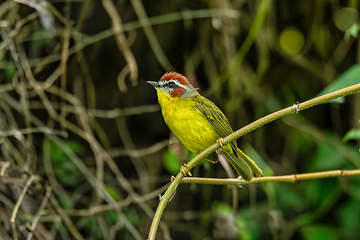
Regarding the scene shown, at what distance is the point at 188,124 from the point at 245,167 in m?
0.33

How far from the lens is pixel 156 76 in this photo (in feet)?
11.7

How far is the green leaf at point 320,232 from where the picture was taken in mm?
3260

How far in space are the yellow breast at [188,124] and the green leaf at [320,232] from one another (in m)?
1.43

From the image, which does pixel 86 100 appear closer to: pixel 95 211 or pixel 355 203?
pixel 95 211

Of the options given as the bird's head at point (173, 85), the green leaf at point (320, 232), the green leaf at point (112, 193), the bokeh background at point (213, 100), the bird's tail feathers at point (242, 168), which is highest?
the bokeh background at point (213, 100)

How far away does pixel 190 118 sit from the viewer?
7.13 ft

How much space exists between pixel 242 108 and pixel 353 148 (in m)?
0.78

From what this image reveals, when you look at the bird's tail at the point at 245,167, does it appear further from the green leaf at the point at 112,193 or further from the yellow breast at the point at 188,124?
the green leaf at the point at 112,193

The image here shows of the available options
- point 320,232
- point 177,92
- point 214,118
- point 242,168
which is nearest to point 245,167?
point 242,168

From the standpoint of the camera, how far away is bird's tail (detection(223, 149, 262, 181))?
1926mm

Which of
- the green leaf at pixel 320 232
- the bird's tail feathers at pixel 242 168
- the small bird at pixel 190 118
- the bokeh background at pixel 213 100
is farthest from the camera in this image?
the green leaf at pixel 320 232

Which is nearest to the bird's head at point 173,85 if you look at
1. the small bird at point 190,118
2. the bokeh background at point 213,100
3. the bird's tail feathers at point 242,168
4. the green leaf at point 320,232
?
the small bird at point 190,118

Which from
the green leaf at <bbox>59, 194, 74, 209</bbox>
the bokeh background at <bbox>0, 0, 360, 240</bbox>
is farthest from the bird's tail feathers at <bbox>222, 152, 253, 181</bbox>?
the green leaf at <bbox>59, 194, 74, 209</bbox>

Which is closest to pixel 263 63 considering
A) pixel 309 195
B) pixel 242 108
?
pixel 242 108
